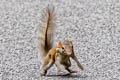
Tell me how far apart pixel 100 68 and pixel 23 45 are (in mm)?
1433

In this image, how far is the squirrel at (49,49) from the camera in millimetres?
4359

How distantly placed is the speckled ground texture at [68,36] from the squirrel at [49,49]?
178 millimetres

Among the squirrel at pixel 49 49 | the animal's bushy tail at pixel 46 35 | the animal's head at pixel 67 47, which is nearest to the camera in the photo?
the animal's head at pixel 67 47

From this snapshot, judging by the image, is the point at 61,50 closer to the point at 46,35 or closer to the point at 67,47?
the point at 67,47

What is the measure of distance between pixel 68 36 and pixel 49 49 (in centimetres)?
158

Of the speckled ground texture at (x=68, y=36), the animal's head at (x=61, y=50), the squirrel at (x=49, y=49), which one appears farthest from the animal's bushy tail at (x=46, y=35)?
the animal's head at (x=61, y=50)

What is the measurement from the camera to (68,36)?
20.8 feet

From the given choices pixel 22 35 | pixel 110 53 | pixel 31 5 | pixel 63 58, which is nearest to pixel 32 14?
pixel 31 5

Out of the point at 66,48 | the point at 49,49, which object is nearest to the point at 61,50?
the point at 66,48

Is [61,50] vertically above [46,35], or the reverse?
[46,35]

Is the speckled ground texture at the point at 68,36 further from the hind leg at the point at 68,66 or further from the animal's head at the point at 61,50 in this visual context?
the animal's head at the point at 61,50

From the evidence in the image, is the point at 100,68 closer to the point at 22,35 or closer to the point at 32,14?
the point at 22,35

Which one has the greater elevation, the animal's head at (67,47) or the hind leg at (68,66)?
the animal's head at (67,47)

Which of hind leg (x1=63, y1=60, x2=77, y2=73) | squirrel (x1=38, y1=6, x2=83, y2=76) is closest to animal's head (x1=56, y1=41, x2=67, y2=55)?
squirrel (x1=38, y1=6, x2=83, y2=76)
